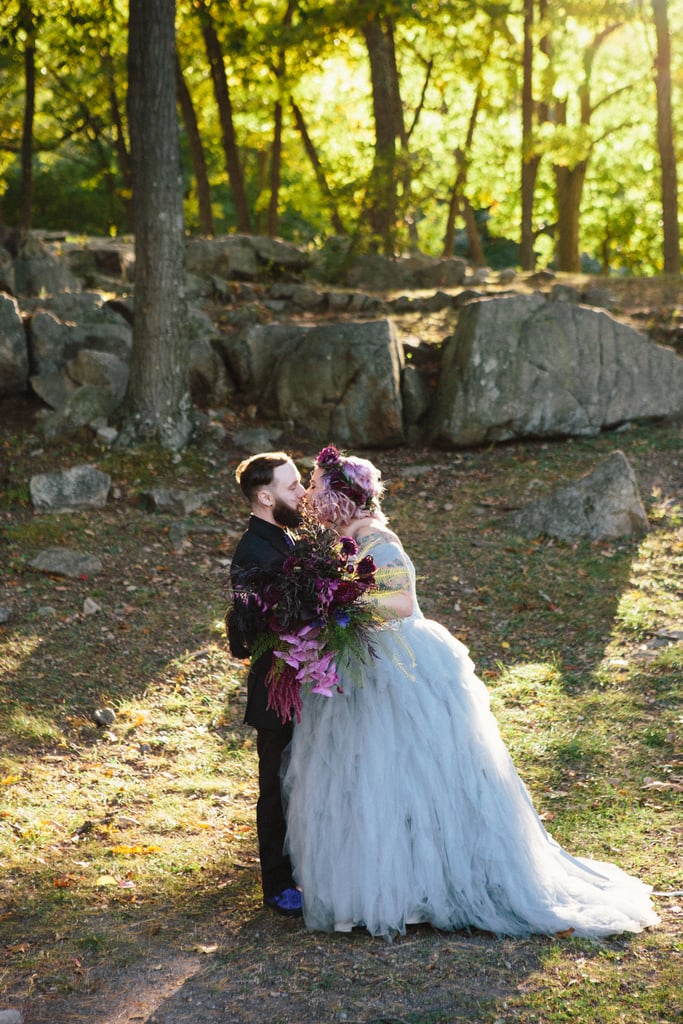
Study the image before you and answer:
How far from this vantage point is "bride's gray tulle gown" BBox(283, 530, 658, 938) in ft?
14.2

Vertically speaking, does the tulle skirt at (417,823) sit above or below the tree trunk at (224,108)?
below

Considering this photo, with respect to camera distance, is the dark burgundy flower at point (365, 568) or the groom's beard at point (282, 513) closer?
the dark burgundy flower at point (365, 568)

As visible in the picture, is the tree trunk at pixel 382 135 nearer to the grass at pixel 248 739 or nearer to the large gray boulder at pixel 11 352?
the grass at pixel 248 739

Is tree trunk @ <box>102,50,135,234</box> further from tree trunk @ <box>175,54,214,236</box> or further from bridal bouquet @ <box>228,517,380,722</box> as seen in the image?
bridal bouquet @ <box>228,517,380,722</box>

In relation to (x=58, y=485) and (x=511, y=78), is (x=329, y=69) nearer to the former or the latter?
(x=511, y=78)

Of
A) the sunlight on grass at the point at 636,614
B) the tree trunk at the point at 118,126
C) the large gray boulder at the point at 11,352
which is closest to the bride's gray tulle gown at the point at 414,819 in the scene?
the sunlight on grass at the point at 636,614

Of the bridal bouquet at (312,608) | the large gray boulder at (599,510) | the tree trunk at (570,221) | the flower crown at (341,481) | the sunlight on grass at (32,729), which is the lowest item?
the sunlight on grass at (32,729)

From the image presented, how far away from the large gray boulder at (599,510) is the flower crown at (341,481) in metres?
5.78

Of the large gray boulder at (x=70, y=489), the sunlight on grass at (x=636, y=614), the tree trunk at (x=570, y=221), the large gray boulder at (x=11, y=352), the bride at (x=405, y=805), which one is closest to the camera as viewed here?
the bride at (x=405, y=805)

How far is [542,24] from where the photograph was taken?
1834 cm

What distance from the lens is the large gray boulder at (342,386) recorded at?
12.0 meters

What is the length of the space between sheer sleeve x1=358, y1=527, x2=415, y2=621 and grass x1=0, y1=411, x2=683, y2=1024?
146 centimetres

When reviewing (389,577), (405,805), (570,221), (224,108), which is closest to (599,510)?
(389,577)

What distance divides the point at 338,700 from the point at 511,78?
61.7ft
